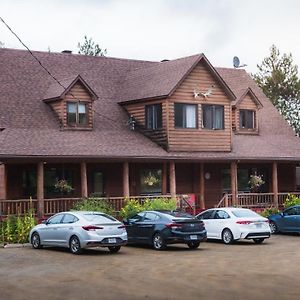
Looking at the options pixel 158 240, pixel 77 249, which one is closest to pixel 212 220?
pixel 158 240

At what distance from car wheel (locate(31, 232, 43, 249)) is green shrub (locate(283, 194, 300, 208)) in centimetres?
1600

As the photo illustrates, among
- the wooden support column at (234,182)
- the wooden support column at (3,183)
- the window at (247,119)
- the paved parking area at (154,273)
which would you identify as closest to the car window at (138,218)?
the paved parking area at (154,273)

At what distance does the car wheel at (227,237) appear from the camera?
2744cm

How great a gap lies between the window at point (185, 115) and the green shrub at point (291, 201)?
20.8 ft

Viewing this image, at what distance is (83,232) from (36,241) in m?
3.27

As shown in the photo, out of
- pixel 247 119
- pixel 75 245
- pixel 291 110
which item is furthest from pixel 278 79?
pixel 75 245

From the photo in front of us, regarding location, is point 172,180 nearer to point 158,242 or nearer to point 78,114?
point 78,114

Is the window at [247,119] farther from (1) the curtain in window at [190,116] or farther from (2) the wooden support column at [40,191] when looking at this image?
(2) the wooden support column at [40,191]

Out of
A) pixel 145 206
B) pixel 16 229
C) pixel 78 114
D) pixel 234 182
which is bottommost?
pixel 16 229

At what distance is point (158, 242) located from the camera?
2523cm

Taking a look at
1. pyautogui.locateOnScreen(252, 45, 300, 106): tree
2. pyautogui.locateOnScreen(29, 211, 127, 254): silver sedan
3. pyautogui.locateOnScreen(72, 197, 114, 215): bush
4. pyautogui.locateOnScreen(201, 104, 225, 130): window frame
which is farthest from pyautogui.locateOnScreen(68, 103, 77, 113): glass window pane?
pyautogui.locateOnScreen(252, 45, 300, 106): tree

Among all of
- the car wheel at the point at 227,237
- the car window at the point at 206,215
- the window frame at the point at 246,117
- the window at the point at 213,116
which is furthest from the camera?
the window frame at the point at 246,117

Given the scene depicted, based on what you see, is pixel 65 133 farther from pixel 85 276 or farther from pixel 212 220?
pixel 85 276

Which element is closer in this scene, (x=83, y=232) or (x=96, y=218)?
(x=83, y=232)
